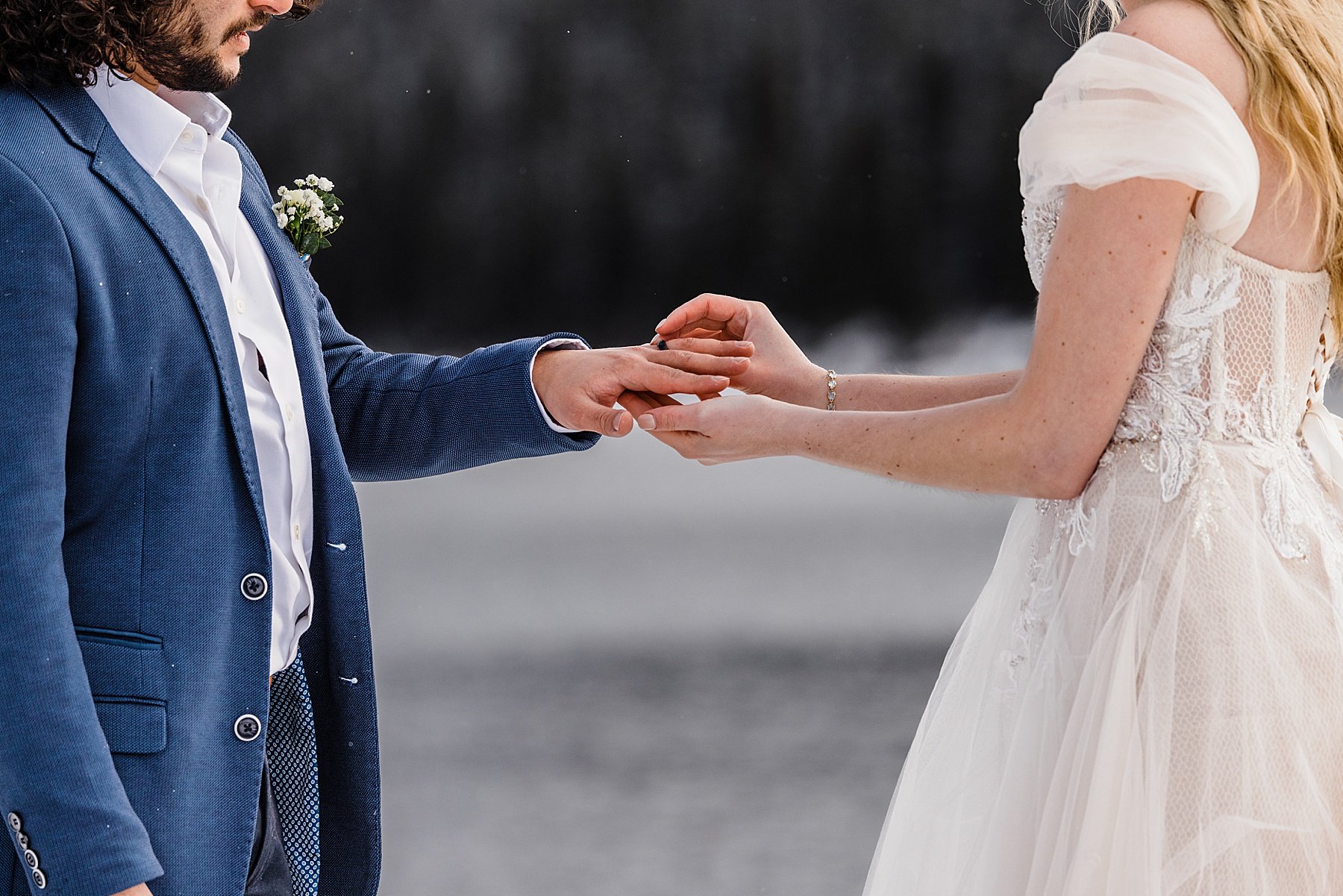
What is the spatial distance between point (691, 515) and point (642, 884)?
8.96ft

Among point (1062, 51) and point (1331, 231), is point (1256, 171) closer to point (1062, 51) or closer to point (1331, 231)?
point (1331, 231)

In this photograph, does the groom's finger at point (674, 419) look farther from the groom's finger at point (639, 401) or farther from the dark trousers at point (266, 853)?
the dark trousers at point (266, 853)

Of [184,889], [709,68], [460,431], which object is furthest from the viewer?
[709,68]

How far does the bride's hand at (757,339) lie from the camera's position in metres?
1.95

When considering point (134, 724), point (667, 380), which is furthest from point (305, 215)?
point (134, 724)

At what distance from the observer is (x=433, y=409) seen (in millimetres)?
1721

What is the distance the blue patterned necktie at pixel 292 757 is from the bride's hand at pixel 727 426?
0.59 metres

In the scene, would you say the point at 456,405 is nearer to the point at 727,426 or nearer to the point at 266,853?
the point at 727,426

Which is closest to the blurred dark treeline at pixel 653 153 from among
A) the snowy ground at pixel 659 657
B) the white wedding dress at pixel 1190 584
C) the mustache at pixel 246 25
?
the snowy ground at pixel 659 657

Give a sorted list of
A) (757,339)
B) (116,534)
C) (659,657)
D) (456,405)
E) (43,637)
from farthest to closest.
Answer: (659,657)
(757,339)
(456,405)
(116,534)
(43,637)

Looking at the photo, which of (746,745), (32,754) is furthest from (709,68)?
(32,754)

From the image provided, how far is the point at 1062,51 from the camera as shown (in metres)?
5.64

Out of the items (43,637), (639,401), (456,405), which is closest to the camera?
(43,637)

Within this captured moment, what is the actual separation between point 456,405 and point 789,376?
0.51m
